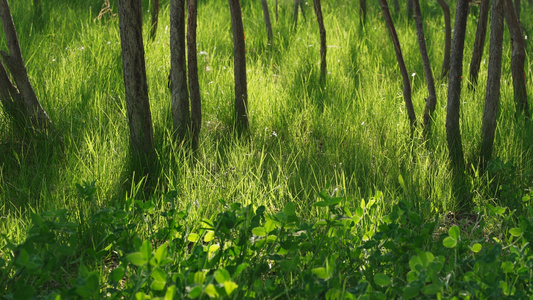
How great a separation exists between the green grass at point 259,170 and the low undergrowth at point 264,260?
0.04 feet

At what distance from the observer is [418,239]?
172 cm

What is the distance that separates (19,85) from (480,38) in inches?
109

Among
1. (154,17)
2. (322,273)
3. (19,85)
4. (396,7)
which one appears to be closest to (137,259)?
(322,273)

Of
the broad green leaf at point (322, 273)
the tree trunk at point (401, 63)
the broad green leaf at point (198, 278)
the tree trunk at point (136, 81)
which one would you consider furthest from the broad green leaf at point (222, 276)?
the tree trunk at point (401, 63)

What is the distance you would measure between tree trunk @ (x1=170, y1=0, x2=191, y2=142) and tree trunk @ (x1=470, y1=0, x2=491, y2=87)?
1.73m

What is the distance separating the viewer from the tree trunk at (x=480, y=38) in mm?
2927

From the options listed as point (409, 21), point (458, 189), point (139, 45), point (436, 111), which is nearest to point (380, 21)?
point (409, 21)

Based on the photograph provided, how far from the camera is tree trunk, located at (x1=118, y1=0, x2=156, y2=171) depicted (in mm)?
2191

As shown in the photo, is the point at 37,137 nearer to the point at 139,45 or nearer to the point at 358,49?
the point at 139,45

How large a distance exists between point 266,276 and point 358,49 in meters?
2.96

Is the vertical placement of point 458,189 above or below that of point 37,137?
Answer: below

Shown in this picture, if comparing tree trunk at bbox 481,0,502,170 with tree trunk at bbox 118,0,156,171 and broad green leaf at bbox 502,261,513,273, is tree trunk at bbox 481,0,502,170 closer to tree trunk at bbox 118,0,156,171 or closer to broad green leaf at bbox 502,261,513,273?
broad green leaf at bbox 502,261,513,273

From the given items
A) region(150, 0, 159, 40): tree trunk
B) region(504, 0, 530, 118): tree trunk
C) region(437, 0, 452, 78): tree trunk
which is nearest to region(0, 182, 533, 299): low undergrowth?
region(504, 0, 530, 118): tree trunk

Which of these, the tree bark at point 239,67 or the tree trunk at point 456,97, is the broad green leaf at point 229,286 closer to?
the tree trunk at point 456,97
